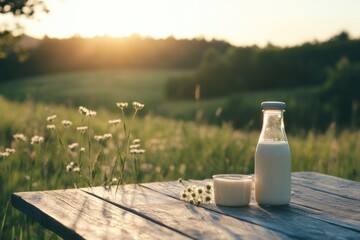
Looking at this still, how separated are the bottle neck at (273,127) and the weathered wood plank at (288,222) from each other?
0.24 metres

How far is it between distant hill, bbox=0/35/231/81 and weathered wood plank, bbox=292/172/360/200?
136ft

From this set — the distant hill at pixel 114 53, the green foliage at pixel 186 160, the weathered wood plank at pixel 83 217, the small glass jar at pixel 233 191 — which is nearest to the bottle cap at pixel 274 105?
the small glass jar at pixel 233 191

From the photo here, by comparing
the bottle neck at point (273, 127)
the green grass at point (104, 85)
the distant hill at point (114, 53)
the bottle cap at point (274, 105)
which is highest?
the distant hill at point (114, 53)

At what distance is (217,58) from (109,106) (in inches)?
321

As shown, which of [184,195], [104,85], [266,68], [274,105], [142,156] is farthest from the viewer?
[104,85]

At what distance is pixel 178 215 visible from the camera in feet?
6.30

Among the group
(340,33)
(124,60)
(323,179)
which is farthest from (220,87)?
(323,179)

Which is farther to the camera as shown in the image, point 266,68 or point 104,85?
point 104,85

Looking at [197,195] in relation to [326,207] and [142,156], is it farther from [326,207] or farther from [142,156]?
[142,156]

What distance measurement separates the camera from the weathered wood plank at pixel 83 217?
168 centimetres

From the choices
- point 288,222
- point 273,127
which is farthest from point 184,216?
point 273,127

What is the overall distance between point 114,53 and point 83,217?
4504 centimetres

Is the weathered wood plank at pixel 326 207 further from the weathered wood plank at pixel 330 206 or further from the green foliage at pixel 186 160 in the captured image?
the green foliage at pixel 186 160

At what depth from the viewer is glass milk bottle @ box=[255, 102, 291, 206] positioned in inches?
82.1
